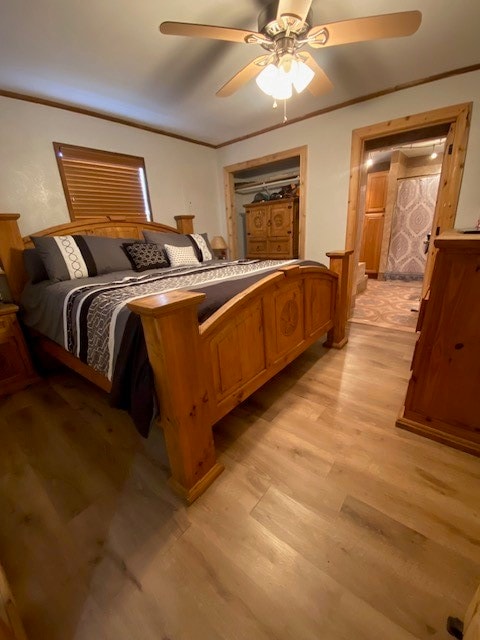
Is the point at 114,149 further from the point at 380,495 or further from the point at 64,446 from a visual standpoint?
the point at 380,495

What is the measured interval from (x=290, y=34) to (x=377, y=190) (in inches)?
173

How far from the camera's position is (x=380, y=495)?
116 centimetres

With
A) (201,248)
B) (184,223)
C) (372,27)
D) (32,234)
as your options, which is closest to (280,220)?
(184,223)

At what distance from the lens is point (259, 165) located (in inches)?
140

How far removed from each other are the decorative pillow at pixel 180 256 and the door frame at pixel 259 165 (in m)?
1.55

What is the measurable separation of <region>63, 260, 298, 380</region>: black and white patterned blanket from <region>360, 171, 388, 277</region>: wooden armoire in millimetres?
4352

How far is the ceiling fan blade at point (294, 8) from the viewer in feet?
3.86

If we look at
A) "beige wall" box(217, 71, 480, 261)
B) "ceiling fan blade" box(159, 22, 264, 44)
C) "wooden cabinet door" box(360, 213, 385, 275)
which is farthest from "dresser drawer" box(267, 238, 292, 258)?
"ceiling fan blade" box(159, 22, 264, 44)

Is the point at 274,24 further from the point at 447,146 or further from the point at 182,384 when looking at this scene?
the point at 447,146

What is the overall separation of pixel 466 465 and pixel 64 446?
215cm

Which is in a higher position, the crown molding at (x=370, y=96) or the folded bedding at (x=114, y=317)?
the crown molding at (x=370, y=96)

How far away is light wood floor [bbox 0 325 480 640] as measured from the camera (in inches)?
32.2

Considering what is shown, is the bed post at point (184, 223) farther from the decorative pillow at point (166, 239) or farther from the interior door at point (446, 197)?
the interior door at point (446, 197)

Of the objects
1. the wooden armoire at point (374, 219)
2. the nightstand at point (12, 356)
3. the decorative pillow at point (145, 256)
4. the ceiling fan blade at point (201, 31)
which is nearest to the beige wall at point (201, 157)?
the decorative pillow at point (145, 256)
